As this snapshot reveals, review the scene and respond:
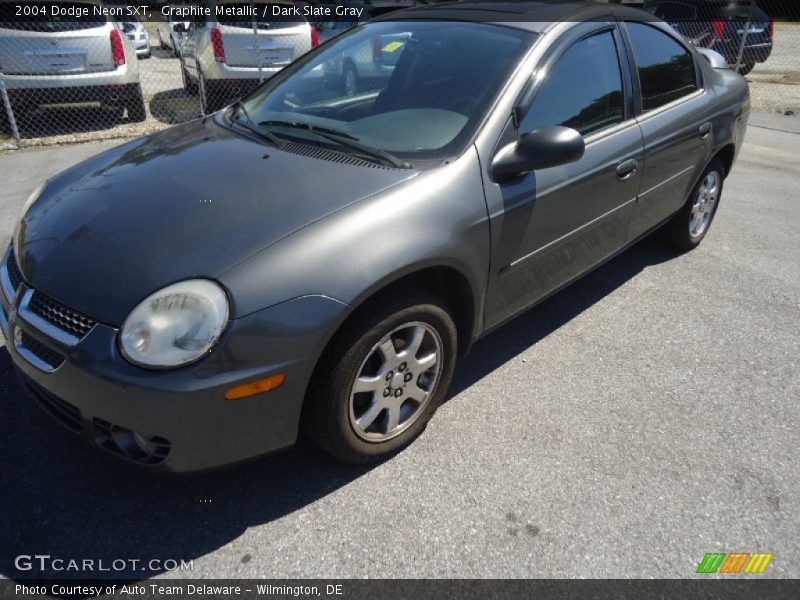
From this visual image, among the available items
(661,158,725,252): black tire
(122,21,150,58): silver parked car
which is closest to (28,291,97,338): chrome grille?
(661,158,725,252): black tire

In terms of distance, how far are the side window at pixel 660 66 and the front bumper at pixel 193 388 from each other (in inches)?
95.4

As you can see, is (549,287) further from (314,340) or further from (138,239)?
(138,239)

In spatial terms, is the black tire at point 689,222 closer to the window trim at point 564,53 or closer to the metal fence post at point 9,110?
the window trim at point 564,53

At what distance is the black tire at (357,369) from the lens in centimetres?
198

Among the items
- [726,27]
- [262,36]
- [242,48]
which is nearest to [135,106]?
[242,48]

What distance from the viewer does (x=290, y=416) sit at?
1.94 meters

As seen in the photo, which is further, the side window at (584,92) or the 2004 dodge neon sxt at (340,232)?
the side window at (584,92)

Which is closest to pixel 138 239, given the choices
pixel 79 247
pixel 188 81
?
pixel 79 247

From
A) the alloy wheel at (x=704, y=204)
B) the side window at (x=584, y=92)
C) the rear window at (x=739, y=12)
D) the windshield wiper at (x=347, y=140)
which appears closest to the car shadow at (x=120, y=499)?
the windshield wiper at (x=347, y=140)

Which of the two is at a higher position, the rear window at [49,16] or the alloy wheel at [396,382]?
the rear window at [49,16]

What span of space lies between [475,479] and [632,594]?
65 centimetres

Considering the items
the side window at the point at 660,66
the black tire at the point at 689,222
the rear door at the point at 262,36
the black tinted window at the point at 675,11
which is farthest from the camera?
the black tinted window at the point at 675,11

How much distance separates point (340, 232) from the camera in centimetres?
196

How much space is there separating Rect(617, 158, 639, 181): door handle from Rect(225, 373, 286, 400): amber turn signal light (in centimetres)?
206
